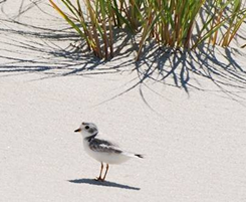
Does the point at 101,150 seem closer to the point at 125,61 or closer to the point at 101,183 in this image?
the point at 101,183

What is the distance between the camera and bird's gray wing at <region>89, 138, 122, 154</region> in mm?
3760

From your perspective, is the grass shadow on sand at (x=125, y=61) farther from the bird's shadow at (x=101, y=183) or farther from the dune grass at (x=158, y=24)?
the bird's shadow at (x=101, y=183)

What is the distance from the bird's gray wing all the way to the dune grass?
4.71ft

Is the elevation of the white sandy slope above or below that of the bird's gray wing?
below

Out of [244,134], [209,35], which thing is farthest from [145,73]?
[244,134]

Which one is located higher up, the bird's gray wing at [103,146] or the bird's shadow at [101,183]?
the bird's gray wing at [103,146]

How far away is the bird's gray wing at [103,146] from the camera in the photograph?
376 cm

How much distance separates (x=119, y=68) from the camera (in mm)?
5199

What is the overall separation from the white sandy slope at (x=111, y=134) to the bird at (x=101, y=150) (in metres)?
0.12

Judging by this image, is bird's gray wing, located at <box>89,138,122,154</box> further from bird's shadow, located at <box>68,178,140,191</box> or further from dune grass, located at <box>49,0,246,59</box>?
dune grass, located at <box>49,0,246,59</box>

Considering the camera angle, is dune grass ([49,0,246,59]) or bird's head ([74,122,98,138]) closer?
bird's head ([74,122,98,138])

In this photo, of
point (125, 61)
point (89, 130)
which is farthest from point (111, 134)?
→ point (125, 61)

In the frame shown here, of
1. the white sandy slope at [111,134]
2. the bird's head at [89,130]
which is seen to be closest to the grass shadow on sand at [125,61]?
the white sandy slope at [111,134]

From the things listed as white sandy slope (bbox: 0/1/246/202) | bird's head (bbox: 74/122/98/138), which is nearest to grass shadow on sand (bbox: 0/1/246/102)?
white sandy slope (bbox: 0/1/246/202)
